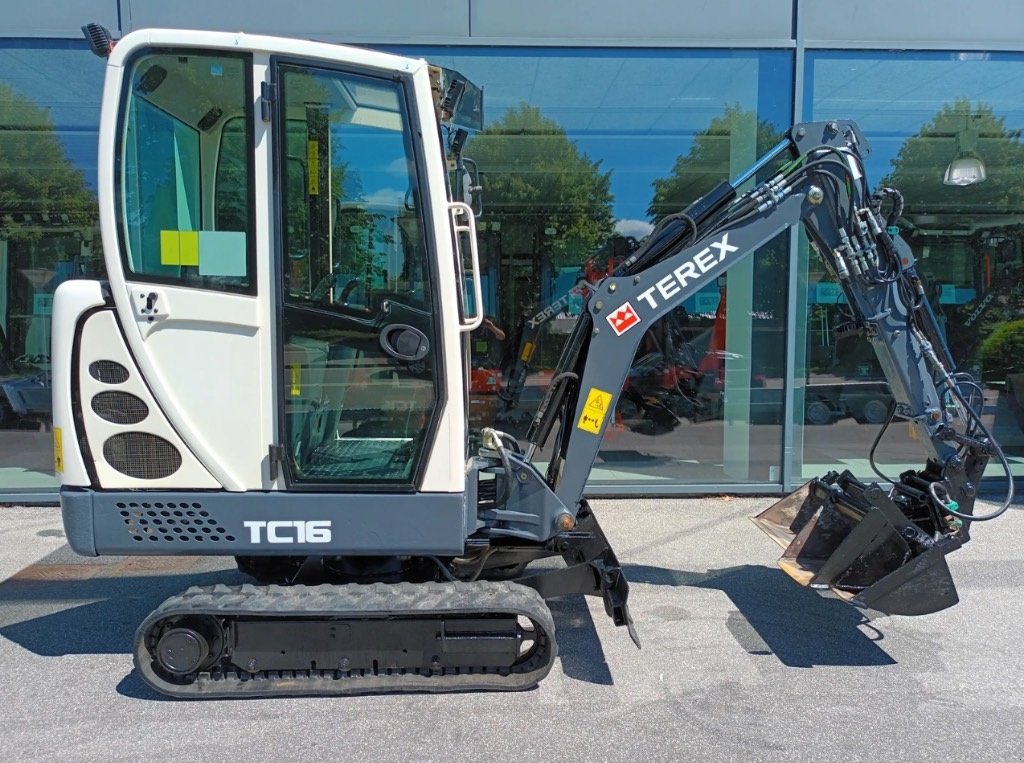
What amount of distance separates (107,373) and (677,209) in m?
5.72

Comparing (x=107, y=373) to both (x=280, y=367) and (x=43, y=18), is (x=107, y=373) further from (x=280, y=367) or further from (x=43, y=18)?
(x=43, y=18)

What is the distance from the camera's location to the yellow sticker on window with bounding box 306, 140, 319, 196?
317 cm

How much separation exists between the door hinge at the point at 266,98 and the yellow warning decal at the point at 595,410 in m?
1.91

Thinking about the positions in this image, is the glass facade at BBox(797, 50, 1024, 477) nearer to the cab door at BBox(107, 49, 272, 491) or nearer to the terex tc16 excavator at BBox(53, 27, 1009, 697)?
the terex tc16 excavator at BBox(53, 27, 1009, 697)

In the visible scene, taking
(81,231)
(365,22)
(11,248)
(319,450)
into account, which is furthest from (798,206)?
(11,248)

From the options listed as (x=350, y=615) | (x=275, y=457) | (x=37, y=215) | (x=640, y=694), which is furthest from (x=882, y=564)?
(x=37, y=215)

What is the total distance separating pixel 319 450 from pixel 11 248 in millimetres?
5715

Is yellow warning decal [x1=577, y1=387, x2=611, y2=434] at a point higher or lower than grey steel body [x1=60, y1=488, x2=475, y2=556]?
higher

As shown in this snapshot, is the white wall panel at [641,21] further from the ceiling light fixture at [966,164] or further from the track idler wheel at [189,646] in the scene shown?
the track idler wheel at [189,646]

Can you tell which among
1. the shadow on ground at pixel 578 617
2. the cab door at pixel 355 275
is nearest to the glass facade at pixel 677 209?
the shadow on ground at pixel 578 617

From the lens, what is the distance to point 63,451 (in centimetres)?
316

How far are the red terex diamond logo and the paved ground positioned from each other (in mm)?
1642

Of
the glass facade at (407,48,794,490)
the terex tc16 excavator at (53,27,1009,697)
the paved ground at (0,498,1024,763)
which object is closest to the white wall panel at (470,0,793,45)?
the glass facade at (407,48,794,490)

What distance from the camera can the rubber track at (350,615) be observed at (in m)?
3.18
